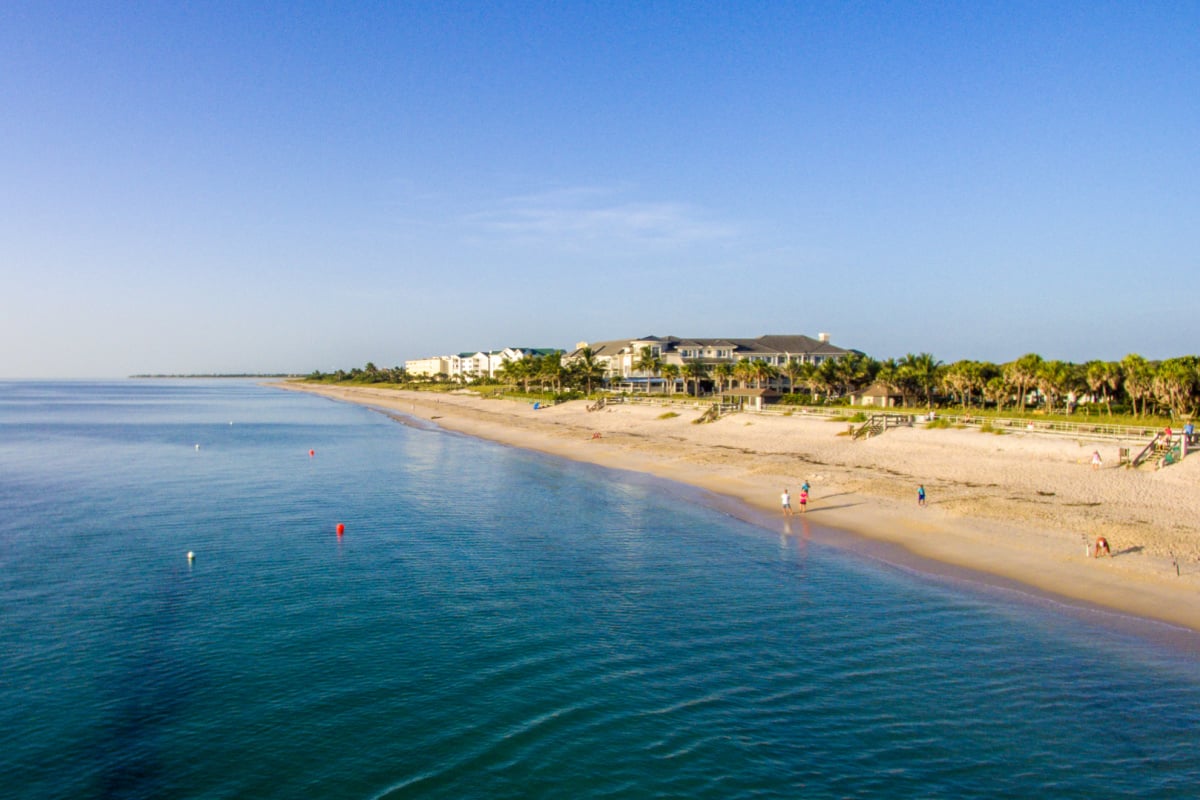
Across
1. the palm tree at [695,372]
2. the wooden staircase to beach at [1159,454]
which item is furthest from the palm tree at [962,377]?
the palm tree at [695,372]

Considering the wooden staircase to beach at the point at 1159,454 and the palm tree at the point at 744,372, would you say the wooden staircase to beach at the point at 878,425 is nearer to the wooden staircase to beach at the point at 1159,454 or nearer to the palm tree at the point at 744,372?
the wooden staircase to beach at the point at 1159,454

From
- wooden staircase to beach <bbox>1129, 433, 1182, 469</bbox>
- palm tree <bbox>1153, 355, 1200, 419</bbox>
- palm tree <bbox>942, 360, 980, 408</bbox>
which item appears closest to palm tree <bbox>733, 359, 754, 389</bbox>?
palm tree <bbox>942, 360, 980, 408</bbox>

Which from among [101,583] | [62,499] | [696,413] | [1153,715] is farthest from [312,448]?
[1153,715]

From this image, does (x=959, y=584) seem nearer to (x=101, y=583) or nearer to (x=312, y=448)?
(x=101, y=583)

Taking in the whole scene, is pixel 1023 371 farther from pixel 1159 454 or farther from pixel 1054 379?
pixel 1159 454

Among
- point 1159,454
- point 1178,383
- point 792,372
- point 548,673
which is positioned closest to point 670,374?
point 792,372

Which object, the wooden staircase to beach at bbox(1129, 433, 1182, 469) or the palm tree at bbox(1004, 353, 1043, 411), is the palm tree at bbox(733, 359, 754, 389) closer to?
the palm tree at bbox(1004, 353, 1043, 411)
